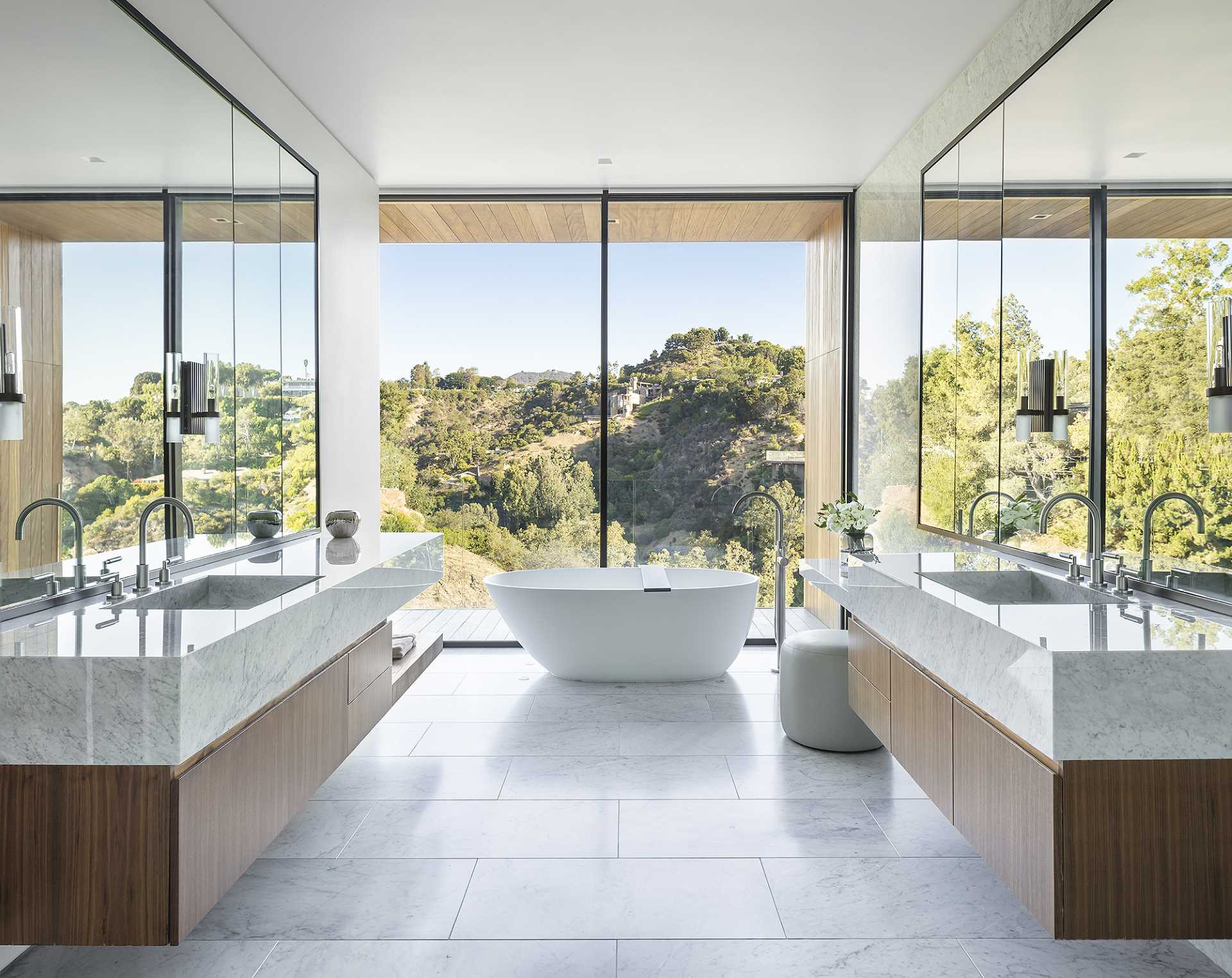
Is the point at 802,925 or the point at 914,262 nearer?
the point at 802,925

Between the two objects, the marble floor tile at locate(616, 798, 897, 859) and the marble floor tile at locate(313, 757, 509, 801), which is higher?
the marble floor tile at locate(313, 757, 509, 801)

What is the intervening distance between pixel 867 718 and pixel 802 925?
40.1 inches

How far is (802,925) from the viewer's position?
230cm

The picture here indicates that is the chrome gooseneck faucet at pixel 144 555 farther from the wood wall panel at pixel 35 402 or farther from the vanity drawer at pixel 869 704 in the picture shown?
the vanity drawer at pixel 869 704

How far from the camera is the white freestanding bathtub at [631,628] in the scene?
14.8ft

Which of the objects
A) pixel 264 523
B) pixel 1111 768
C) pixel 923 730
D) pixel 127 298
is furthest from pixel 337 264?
pixel 1111 768

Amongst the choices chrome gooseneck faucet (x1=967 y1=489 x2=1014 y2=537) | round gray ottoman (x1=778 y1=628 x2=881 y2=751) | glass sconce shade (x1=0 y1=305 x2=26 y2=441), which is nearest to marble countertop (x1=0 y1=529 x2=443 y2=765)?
glass sconce shade (x1=0 y1=305 x2=26 y2=441)

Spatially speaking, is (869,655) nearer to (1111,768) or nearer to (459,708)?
(1111,768)

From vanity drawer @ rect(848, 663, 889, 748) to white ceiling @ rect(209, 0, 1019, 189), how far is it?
2408mm

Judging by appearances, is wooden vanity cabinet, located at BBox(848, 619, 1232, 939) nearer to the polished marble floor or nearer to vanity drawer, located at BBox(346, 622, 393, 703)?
the polished marble floor

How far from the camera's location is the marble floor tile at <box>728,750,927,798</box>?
3.21m

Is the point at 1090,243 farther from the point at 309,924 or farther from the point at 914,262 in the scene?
the point at 309,924

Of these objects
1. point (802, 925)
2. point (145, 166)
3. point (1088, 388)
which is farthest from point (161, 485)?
point (1088, 388)

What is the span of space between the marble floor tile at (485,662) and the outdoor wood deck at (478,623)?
0.46 ft
